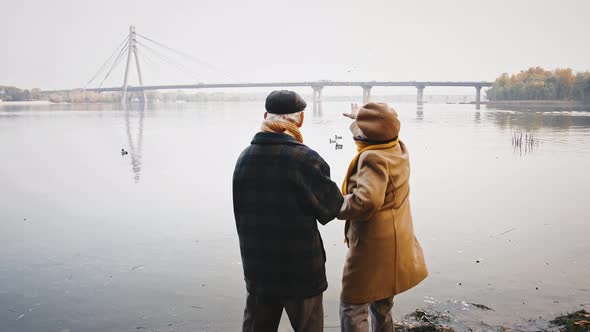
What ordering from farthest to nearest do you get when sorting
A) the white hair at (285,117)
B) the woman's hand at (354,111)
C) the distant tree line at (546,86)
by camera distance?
the distant tree line at (546,86), the woman's hand at (354,111), the white hair at (285,117)

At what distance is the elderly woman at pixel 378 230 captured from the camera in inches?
94.6

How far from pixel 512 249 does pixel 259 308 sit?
3993mm

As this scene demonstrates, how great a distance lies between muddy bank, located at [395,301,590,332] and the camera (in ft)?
11.0

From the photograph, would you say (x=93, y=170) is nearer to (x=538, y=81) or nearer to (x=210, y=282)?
(x=210, y=282)

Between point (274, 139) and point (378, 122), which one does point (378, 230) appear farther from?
point (274, 139)

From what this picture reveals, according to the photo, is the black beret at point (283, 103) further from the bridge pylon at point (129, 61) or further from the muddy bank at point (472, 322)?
the bridge pylon at point (129, 61)

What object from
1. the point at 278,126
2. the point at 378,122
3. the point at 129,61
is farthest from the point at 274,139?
the point at 129,61

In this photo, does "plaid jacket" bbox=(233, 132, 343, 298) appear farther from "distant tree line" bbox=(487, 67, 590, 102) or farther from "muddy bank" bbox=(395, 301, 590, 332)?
"distant tree line" bbox=(487, 67, 590, 102)

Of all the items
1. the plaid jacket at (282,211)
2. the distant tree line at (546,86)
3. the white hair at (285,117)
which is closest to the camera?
the plaid jacket at (282,211)

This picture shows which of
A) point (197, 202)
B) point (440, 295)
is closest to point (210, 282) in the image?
point (440, 295)

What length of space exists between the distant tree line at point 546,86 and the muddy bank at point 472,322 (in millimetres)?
75537

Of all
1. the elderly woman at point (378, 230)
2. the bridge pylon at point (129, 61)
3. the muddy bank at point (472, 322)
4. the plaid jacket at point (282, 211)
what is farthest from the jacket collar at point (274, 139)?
the bridge pylon at point (129, 61)

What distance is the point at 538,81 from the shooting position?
77125mm

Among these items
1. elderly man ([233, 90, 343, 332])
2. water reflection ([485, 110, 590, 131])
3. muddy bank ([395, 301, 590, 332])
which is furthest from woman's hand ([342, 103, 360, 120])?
water reflection ([485, 110, 590, 131])
